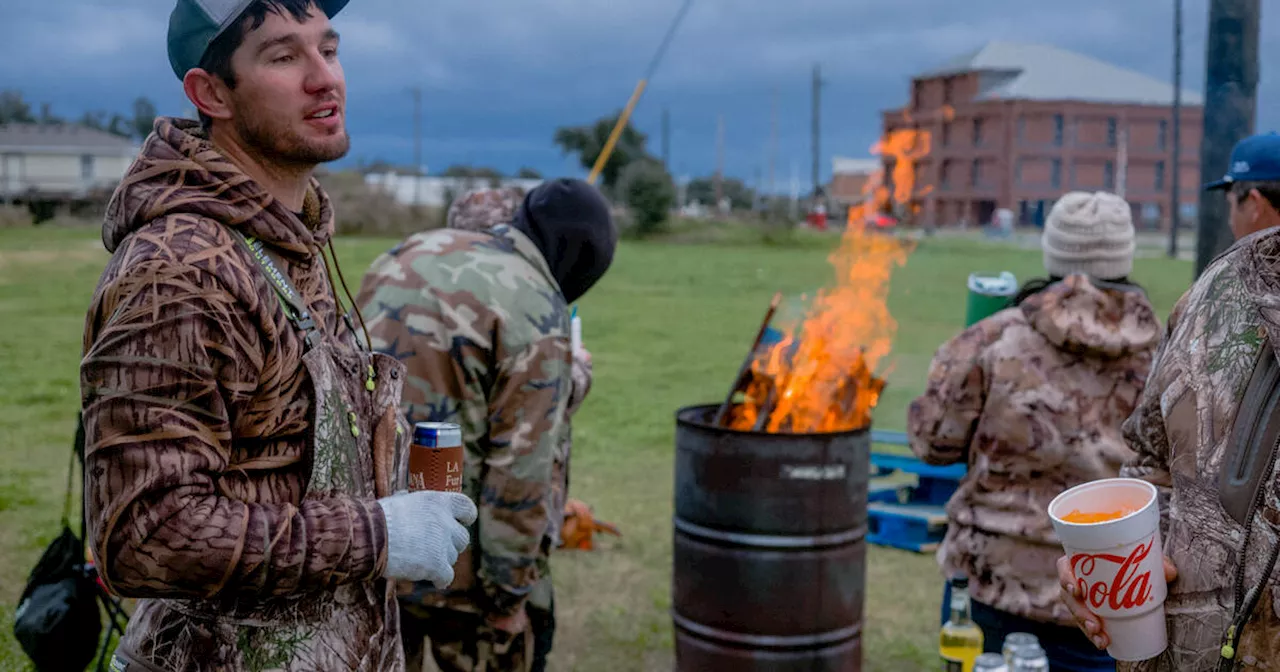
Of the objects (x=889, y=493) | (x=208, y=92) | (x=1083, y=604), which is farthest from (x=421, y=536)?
(x=889, y=493)

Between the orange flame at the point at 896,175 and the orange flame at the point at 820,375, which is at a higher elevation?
the orange flame at the point at 896,175

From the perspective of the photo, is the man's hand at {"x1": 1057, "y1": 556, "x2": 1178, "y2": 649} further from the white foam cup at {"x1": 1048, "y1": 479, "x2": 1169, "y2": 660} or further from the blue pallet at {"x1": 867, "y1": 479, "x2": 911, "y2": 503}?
the blue pallet at {"x1": 867, "y1": 479, "x2": 911, "y2": 503}

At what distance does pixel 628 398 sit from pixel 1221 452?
1097 cm

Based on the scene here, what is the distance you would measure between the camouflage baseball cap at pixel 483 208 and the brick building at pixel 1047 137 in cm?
5463

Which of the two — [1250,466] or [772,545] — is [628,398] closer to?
[772,545]

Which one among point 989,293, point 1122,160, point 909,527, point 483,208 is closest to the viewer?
point 483,208

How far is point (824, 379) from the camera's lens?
5.17 meters

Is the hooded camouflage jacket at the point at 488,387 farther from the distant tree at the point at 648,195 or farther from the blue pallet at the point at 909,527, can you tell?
the distant tree at the point at 648,195

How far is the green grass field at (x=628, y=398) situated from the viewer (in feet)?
Result: 20.8

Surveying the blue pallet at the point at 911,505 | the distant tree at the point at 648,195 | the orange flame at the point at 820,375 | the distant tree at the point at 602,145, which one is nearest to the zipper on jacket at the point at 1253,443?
the orange flame at the point at 820,375

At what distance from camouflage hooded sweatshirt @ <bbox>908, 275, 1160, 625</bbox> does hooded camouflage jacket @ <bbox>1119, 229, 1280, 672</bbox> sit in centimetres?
190

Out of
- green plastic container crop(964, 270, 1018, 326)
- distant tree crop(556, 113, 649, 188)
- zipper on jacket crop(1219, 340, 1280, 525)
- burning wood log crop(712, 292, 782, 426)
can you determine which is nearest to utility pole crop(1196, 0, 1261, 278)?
green plastic container crop(964, 270, 1018, 326)

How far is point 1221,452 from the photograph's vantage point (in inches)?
85.5

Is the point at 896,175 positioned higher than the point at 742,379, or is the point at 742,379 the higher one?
the point at 896,175
